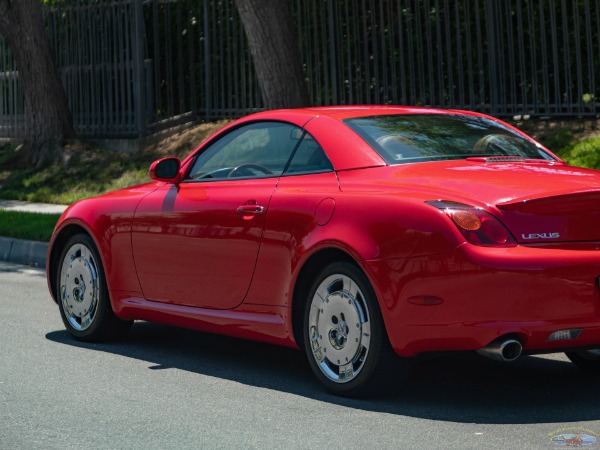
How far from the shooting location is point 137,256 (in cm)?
780

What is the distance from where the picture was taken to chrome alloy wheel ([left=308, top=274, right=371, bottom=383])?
6.29 metres

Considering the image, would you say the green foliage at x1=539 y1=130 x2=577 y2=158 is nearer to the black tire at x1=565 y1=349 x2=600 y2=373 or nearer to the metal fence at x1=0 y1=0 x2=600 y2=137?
the metal fence at x1=0 y1=0 x2=600 y2=137

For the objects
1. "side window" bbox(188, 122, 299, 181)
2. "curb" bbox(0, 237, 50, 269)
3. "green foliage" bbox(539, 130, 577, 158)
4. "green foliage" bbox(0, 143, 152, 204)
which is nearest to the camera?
"side window" bbox(188, 122, 299, 181)

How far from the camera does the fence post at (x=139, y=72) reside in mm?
20750

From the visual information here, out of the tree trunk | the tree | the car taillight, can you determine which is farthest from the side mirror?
the tree

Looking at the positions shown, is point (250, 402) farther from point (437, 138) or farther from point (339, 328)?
point (437, 138)

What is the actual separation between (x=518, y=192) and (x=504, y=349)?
2.32 feet

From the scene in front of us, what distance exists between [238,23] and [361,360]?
14678mm

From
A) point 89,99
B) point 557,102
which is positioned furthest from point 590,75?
point 89,99

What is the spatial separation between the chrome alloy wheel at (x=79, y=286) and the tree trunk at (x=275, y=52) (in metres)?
7.25

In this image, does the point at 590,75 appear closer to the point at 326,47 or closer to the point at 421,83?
the point at 421,83

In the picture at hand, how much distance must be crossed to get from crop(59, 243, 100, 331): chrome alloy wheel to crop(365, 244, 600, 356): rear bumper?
2787 mm

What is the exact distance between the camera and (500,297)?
5.79 m

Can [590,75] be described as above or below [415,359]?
above
